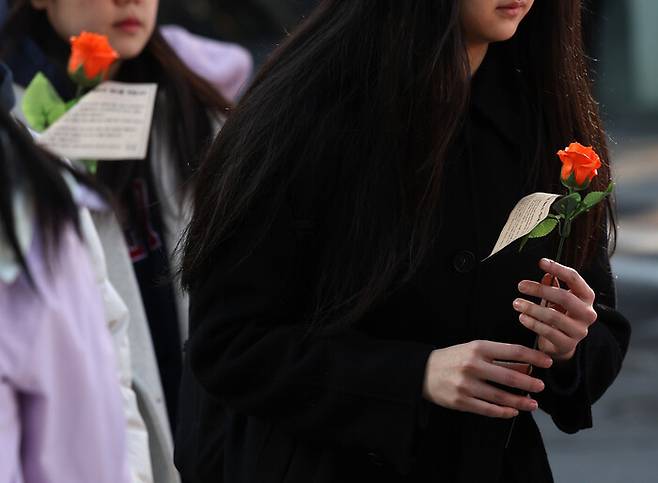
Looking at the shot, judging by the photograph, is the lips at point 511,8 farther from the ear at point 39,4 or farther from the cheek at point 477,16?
the ear at point 39,4

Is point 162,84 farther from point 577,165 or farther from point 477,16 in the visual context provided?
point 577,165

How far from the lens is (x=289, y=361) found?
261 cm

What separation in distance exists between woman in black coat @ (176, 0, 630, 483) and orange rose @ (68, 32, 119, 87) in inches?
40.9

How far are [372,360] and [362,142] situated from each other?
1.13 feet

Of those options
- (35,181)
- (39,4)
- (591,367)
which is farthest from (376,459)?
(39,4)

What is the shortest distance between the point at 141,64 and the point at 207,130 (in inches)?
11.1

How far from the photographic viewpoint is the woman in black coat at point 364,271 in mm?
2592

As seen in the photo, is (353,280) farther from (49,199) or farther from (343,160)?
(49,199)

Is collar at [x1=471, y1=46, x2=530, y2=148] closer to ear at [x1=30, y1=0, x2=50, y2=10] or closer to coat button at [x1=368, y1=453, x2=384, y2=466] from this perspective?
coat button at [x1=368, y1=453, x2=384, y2=466]

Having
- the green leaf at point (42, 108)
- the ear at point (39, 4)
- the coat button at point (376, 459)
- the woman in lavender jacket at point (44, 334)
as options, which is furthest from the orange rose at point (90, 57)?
the woman in lavender jacket at point (44, 334)

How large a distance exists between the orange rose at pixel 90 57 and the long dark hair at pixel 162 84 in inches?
18.2

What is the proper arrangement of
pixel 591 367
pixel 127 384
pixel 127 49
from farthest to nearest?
pixel 127 49 → pixel 127 384 → pixel 591 367

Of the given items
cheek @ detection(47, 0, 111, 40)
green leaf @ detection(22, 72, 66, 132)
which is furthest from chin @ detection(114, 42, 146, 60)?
green leaf @ detection(22, 72, 66, 132)

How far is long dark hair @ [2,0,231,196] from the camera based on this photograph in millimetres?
4301
